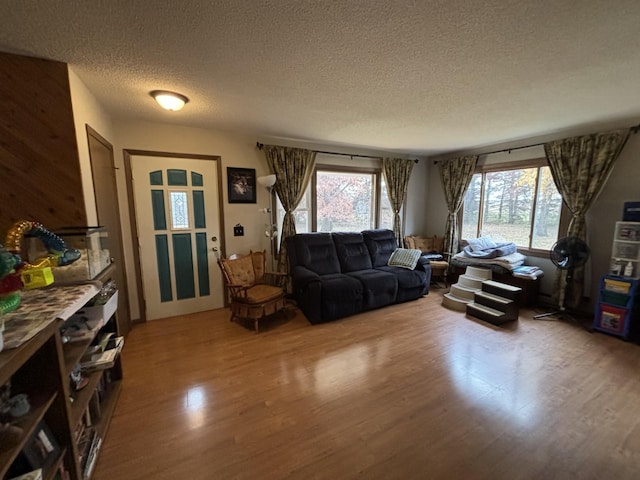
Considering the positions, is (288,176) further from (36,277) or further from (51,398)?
(51,398)

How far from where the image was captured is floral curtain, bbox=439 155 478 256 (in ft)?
15.0

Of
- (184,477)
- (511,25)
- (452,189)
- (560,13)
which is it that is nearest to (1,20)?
(184,477)

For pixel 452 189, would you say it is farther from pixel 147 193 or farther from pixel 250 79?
pixel 147 193

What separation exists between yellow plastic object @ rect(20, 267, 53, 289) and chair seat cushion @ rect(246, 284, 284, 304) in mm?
1786

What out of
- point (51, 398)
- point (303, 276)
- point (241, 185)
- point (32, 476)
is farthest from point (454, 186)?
point (32, 476)

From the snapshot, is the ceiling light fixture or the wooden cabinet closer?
the wooden cabinet

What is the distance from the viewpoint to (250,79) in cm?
203

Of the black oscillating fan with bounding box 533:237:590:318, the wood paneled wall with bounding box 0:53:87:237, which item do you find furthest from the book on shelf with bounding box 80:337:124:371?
the black oscillating fan with bounding box 533:237:590:318

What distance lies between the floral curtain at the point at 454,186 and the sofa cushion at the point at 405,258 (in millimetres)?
1182

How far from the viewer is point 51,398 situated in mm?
1092

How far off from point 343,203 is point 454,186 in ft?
6.82

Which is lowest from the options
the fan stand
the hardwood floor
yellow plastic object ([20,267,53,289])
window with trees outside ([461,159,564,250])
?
the hardwood floor

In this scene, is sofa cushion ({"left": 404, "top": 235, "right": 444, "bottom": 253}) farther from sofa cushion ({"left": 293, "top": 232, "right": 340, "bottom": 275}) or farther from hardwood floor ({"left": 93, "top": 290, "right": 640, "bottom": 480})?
hardwood floor ({"left": 93, "top": 290, "right": 640, "bottom": 480})

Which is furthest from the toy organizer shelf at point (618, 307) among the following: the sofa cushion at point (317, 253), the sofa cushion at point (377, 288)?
the sofa cushion at point (317, 253)
